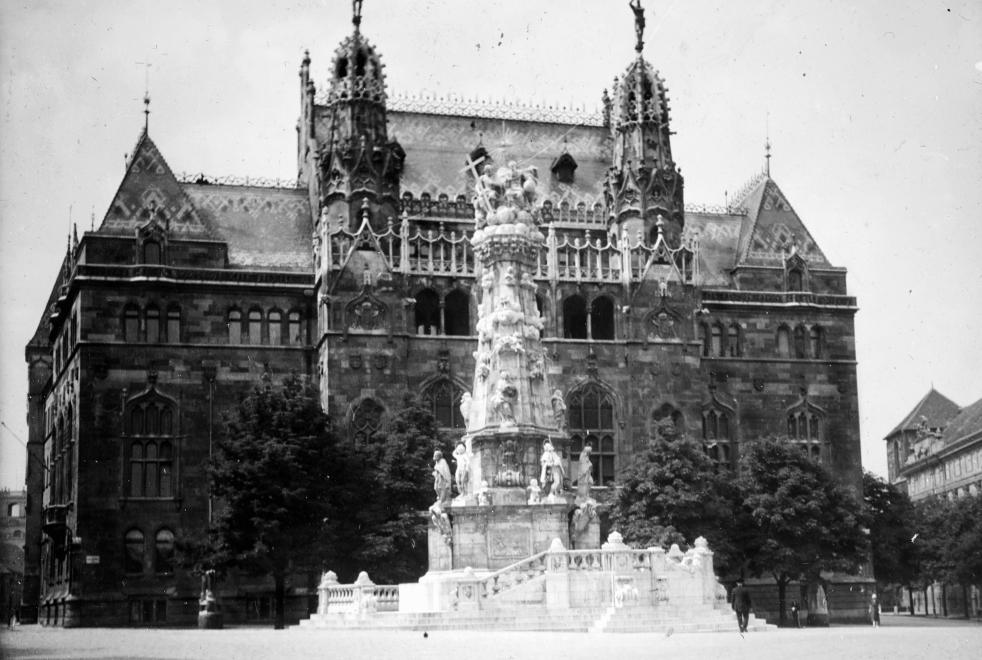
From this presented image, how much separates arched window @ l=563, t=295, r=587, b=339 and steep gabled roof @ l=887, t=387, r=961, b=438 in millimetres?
64141

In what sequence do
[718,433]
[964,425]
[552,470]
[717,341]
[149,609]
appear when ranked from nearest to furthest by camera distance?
[552,470], [149,609], [718,433], [717,341], [964,425]

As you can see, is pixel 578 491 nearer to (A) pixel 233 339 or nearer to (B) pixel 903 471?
(A) pixel 233 339

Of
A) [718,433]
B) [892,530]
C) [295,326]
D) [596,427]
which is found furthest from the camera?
[892,530]

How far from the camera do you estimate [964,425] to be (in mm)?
116562

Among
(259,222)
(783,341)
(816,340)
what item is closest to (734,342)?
(783,341)

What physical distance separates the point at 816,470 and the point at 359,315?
21.7 m

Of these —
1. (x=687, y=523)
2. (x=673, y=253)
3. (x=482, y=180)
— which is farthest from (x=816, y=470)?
(x=482, y=180)

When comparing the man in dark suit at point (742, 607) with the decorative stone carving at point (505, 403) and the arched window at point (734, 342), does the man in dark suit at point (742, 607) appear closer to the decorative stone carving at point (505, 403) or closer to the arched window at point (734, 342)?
the decorative stone carving at point (505, 403)

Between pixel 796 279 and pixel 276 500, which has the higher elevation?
pixel 796 279

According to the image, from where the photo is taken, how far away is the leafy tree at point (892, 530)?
80.8 m

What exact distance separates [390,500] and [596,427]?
13.7 metres

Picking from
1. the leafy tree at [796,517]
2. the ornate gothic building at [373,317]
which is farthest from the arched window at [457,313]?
the leafy tree at [796,517]

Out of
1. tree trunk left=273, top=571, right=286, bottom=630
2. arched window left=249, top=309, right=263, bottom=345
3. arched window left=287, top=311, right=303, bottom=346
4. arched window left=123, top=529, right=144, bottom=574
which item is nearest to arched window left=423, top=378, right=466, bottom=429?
arched window left=287, top=311, right=303, bottom=346

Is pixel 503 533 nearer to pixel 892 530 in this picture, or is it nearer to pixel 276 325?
pixel 276 325
